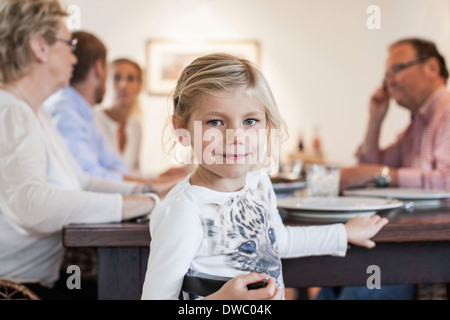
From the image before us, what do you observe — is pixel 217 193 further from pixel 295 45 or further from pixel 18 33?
pixel 295 45

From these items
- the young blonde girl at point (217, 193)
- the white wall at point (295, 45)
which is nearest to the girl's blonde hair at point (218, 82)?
the young blonde girl at point (217, 193)

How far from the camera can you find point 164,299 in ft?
2.79

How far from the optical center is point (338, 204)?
133 centimetres

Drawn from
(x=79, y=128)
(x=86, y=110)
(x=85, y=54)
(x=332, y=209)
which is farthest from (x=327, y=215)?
(x=85, y=54)

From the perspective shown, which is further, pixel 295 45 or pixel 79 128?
pixel 295 45

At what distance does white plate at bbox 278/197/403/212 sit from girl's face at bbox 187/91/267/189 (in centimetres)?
36

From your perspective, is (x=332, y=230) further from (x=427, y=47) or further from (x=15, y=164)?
(x=427, y=47)

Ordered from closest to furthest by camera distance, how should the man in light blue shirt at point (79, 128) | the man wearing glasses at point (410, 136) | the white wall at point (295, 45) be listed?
the man wearing glasses at point (410, 136)
the man in light blue shirt at point (79, 128)
the white wall at point (295, 45)

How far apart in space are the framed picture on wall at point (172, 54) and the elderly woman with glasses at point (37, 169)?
3.29m

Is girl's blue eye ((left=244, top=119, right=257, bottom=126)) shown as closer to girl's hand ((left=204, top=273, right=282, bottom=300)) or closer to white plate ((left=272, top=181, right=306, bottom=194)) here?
girl's hand ((left=204, top=273, right=282, bottom=300))

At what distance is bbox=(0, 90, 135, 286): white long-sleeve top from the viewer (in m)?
1.24

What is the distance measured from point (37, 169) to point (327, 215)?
689 mm

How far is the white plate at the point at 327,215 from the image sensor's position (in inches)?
49.1

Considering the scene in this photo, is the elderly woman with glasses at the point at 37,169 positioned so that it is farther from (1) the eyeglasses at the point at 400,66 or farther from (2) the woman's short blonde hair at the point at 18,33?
(1) the eyeglasses at the point at 400,66
